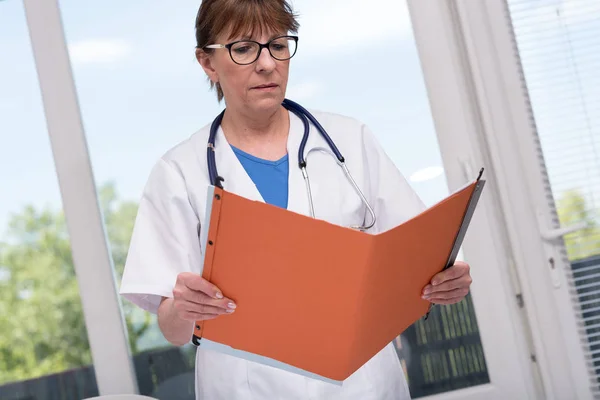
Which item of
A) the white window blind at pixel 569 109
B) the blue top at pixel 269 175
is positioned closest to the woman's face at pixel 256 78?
the blue top at pixel 269 175

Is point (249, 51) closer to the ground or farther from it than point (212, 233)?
farther from it

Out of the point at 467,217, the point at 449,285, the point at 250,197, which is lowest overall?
the point at 449,285

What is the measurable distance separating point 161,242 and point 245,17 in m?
0.46

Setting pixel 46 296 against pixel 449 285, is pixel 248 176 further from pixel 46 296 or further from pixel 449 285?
pixel 46 296

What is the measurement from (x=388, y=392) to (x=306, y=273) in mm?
437

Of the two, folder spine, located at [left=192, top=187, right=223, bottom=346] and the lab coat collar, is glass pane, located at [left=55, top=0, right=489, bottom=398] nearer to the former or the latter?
the lab coat collar

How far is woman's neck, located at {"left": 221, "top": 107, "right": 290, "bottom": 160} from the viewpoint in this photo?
1.38 meters

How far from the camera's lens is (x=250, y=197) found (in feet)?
4.26

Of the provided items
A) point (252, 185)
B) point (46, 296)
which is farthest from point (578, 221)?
point (46, 296)

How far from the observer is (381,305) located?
3.53 ft

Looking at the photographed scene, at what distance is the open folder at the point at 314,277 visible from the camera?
970mm

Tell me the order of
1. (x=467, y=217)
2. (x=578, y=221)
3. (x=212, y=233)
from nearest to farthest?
(x=212, y=233) → (x=467, y=217) → (x=578, y=221)

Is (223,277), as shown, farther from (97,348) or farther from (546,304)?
(546,304)

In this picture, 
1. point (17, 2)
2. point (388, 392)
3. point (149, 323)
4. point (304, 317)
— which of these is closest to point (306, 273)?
A: point (304, 317)
